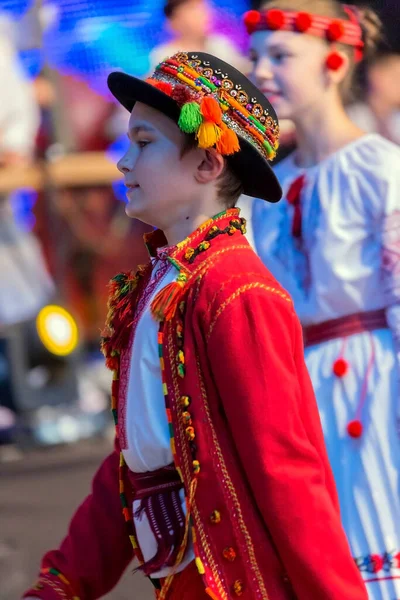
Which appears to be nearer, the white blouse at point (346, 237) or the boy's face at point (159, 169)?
the boy's face at point (159, 169)

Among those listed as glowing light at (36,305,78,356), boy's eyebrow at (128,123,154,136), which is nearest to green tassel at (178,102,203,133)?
boy's eyebrow at (128,123,154,136)

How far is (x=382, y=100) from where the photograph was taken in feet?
7.49

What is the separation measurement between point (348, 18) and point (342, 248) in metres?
0.53

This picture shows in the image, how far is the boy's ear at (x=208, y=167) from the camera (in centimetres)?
178

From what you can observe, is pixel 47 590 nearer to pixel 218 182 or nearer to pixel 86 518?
pixel 86 518

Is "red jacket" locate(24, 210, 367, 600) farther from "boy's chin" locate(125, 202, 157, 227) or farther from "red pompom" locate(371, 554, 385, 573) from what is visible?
"red pompom" locate(371, 554, 385, 573)

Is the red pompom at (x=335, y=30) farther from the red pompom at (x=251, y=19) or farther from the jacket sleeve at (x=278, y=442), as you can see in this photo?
the jacket sleeve at (x=278, y=442)

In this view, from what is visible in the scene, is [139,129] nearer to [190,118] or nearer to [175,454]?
[190,118]

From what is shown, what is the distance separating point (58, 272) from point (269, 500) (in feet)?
14.9

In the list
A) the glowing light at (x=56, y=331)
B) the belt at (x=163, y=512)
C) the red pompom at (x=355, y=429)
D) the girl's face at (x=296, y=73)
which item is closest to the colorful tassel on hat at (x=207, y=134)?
the belt at (x=163, y=512)

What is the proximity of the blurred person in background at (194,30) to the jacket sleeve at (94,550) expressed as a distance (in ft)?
3.54

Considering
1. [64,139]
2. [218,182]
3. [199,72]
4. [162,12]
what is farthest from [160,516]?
[64,139]

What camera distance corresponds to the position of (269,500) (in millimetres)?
1564

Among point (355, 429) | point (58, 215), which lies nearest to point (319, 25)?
point (355, 429)
